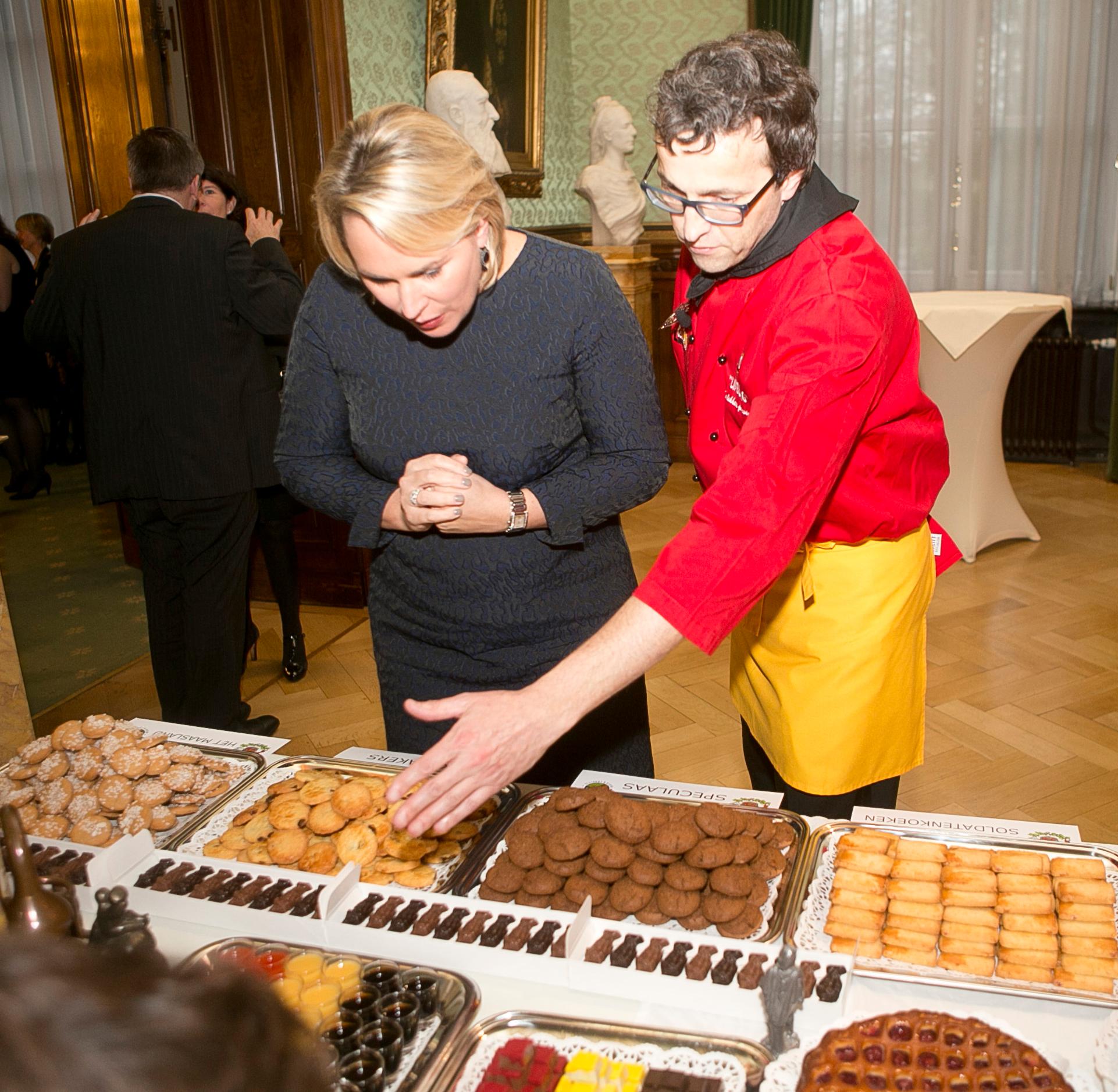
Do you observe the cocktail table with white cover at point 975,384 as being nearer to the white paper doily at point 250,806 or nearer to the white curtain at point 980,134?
the white curtain at point 980,134

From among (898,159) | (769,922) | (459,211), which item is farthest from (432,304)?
(898,159)

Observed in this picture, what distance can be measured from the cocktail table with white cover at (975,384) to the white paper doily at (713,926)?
3712 mm

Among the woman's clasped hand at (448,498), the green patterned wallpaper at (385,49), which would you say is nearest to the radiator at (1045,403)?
the green patterned wallpaper at (385,49)

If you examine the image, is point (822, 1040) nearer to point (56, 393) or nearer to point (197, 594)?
point (197, 594)

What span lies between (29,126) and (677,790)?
8.58 metres

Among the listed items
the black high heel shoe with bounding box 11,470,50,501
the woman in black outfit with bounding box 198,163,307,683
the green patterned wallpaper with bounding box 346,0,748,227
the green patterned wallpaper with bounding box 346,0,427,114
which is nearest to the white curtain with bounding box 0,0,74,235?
the black high heel shoe with bounding box 11,470,50,501

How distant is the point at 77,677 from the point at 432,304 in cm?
335

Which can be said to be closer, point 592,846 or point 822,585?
point 592,846

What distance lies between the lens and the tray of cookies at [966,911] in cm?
120

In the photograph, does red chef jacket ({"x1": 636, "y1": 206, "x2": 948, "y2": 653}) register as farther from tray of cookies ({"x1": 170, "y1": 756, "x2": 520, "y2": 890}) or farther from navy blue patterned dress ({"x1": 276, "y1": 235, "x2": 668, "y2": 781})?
tray of cookies ({"x1": 170, "y1": 756, "x2": 520, "y2": 890})

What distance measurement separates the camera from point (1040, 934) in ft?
4.09

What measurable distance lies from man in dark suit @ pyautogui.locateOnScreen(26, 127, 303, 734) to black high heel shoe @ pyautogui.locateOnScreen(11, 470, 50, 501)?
14.4ft

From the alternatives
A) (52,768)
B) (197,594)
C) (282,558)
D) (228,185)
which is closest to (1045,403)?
(282,558)

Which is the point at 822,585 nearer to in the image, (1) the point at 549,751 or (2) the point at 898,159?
(1) the point at 549,751
